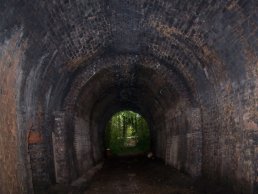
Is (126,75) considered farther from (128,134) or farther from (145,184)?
(128,134)

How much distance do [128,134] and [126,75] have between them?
2076 cm

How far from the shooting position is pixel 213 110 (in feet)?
36.1

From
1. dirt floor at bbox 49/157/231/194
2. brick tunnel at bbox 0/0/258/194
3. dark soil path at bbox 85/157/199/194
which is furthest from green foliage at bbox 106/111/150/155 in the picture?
brick tunnel at bbox 0/0/258/194

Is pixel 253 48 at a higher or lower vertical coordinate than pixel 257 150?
higher

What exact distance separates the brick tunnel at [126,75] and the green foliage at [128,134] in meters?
16.1

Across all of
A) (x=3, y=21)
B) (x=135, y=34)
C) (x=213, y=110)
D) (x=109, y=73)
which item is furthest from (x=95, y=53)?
(x=3, y=21)

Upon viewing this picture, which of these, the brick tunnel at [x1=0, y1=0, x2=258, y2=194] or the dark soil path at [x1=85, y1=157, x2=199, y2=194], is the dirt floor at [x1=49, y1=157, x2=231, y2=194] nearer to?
the dark soil path at [x1=85, y1=157, x2=199, y2=194]

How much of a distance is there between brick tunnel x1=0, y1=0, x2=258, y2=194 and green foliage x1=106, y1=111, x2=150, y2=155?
16144 millimetres

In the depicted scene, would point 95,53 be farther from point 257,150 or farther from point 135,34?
point 257,150

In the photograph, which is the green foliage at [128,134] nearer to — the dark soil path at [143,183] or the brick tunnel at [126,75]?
the dark soil path at [143,183]

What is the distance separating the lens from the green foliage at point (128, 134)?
3121 centimetres

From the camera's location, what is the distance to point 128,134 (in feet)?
115

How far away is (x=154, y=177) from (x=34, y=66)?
7.21 metres

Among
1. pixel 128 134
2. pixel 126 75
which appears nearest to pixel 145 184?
pixel 126 75
